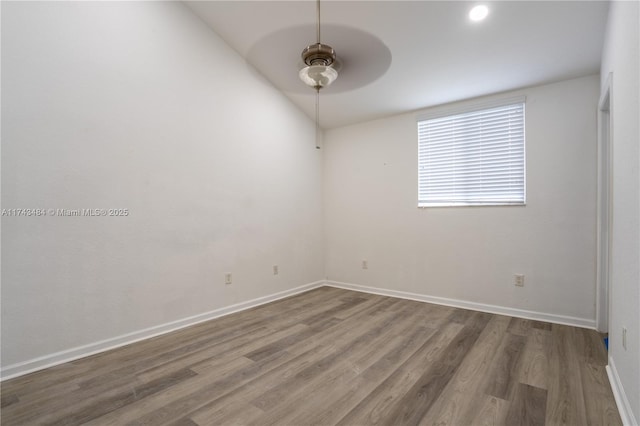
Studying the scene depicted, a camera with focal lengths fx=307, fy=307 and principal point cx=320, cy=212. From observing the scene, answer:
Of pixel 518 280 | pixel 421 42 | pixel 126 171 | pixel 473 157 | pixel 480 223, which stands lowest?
pixel 518 280

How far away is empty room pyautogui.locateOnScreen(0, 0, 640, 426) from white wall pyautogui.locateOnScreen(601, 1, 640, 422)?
3 cm

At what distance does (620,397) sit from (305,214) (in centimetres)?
367

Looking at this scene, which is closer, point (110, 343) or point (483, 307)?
point (110, 343)

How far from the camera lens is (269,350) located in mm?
2553

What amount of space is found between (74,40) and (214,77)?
4.22 ft

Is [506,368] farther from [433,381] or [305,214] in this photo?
[305,214]

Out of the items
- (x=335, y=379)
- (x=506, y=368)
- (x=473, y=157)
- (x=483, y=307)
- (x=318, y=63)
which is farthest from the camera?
(x=473, y=157)

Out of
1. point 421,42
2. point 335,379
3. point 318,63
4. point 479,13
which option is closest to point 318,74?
point 318,63

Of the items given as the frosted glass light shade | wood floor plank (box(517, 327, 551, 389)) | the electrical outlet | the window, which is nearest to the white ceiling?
the window

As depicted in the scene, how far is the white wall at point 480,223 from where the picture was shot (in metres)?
3.09

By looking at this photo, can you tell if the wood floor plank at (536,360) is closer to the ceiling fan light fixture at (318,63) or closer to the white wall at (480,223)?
the white wall at (480,223)

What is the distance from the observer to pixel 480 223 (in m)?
3.62

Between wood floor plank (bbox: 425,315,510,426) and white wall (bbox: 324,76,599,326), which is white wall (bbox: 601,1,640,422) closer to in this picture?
wood floor plank (bbox: 425,315,510,426)

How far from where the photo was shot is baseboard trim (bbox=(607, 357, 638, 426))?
5.06 feet
